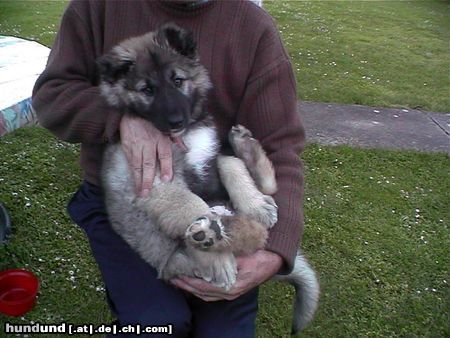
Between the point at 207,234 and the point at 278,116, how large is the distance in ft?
2.16

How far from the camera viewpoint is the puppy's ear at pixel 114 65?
2.11 metres

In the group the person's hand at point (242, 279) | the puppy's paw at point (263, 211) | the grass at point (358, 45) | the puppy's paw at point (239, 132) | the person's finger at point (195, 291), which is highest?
the puppy's paw at point (239, 132)

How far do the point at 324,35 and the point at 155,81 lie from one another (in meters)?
8.16

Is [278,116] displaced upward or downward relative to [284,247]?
upward

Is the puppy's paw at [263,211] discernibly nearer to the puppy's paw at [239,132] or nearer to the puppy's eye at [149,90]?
the puppy's paw at [239,132]

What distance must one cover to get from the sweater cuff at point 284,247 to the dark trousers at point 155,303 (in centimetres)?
20

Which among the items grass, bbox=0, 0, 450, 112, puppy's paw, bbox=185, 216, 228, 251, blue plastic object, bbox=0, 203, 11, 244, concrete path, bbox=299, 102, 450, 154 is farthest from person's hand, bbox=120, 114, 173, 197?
grass, bbox=0, 0, 450, 112

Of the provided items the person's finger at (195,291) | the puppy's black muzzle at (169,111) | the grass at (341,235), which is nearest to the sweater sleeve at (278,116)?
the puppy's black muzzle at (169,111)

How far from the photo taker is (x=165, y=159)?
2.12 m

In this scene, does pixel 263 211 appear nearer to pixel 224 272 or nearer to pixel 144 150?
pixel 224 272

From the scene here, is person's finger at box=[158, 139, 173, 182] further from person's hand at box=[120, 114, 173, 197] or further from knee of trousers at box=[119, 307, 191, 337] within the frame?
knee of trousers at box=[119, 307, 191, 337]

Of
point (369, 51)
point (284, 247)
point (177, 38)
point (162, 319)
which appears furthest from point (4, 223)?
point (369, 51)

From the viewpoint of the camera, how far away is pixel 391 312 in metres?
3.22

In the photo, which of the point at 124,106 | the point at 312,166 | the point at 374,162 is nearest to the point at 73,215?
the point at 124,106
